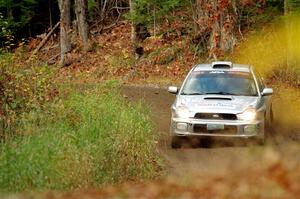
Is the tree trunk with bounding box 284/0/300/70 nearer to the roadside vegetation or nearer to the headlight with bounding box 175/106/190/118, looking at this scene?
the roadside vegetation

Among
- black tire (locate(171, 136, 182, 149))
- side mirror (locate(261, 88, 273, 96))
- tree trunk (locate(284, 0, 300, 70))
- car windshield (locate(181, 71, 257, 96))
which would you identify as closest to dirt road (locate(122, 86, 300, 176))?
black tire (locate(171, 136, 182, 149))

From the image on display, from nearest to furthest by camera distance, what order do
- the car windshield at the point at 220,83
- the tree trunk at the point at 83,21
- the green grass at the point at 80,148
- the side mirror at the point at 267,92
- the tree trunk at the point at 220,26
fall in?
the green grass at the point at 80,148
the side mirror at the point at 267,92
the car windshield at the point at 220,83
the tree trunk at the point at 220,26
the tree trunk at the point at 83,21

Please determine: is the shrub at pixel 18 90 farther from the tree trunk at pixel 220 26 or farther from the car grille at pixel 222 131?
the tree trunk at pixel 220 26

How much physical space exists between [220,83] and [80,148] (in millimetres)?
5437

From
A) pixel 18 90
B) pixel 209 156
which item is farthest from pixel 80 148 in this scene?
pixel 209 156

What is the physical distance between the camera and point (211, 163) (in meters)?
11.9

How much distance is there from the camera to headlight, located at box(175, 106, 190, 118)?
1351 cm

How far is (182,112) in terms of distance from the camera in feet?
44.5

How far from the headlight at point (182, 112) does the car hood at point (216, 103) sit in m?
0.08

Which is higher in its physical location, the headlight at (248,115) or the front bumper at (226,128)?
the headlight at (248,115)

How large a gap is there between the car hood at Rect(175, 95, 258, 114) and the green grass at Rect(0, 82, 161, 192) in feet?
3.58

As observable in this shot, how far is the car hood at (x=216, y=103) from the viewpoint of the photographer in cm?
1338

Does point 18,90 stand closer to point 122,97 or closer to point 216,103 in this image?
point 122,97

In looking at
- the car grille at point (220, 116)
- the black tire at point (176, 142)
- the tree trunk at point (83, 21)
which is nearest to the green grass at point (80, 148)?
the black tire at point (176, 142)
